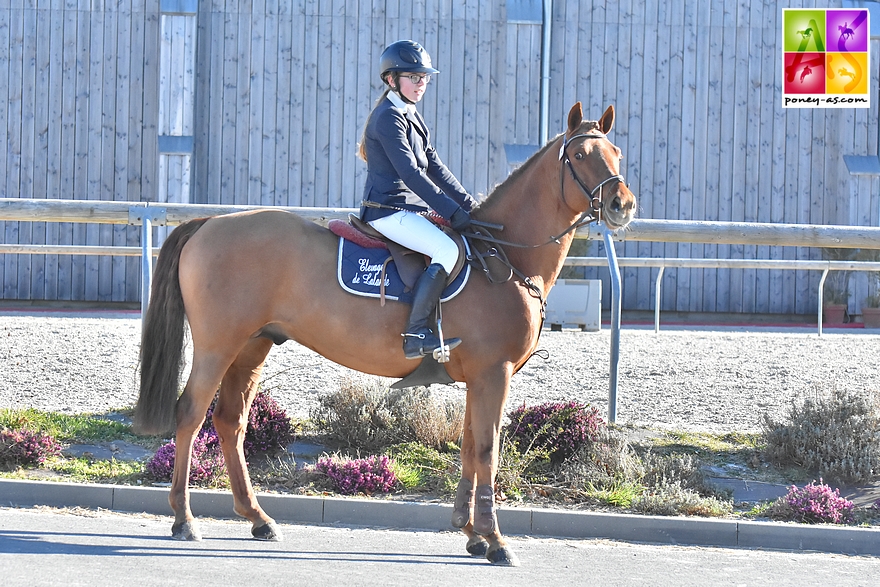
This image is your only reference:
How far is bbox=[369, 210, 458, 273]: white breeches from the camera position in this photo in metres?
5.32

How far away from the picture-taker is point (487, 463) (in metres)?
5.25

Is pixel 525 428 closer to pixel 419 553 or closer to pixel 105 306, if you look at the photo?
pixel 419 553

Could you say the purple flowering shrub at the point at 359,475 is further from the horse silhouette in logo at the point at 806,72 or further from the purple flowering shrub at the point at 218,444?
the horse silhouette in logo at the point at 806,72

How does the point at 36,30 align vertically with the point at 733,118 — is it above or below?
above

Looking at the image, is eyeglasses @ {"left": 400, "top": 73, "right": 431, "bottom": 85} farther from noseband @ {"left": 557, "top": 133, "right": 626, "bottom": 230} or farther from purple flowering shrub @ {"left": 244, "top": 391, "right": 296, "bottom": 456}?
purple flowering shrub @ {"left": 244, "top": 391, "right": 296, "bottom": 456}

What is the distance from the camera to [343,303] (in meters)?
5.45

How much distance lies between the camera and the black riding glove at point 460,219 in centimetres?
547

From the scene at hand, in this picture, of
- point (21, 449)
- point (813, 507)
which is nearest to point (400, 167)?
point (813, 507)

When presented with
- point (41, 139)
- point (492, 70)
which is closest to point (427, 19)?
point (492, 70)

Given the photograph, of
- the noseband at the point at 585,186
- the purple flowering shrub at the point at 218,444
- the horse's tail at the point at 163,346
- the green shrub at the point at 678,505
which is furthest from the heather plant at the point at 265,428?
the noseband at the point at 585,186

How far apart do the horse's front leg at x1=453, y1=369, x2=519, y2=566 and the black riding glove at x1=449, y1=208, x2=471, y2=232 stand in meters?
0.89

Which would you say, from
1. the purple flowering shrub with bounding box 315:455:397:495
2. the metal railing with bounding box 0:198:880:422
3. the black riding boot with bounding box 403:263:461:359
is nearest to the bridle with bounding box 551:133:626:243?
the black riding boot with bounding box 403:263:461:359

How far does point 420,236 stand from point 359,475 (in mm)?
1985

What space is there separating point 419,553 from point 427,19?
46.7 ft
